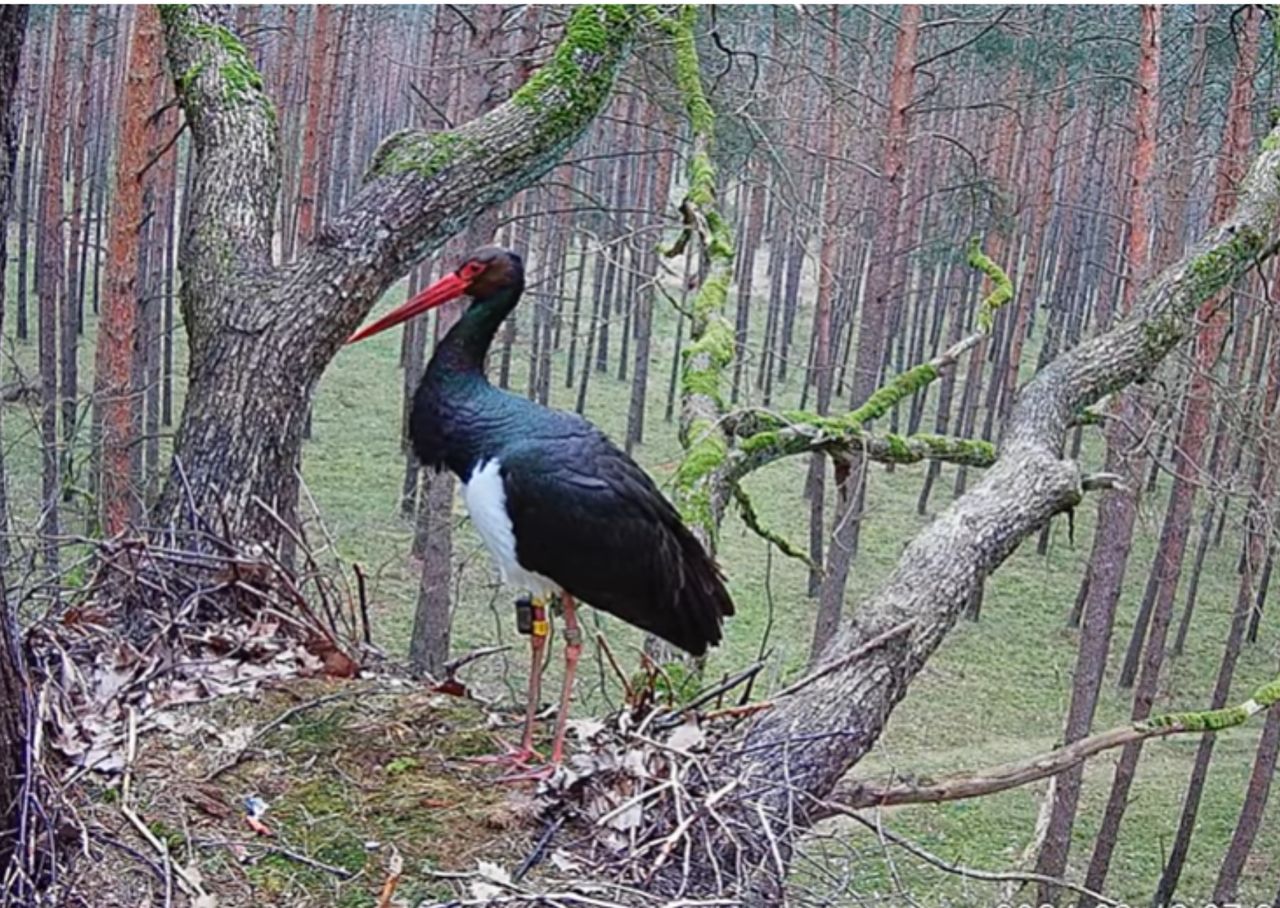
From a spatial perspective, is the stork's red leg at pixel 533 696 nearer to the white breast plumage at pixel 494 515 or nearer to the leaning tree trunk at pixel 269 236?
the white breast plumage at pixel 494 515

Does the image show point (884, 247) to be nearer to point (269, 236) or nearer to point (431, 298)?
point (269, 236)

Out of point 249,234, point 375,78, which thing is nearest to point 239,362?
point 249,234

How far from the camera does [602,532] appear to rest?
129 inches

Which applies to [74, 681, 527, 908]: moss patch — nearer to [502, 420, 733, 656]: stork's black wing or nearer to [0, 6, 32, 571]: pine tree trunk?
[0, 6, 32, 571]: pine tree trunk

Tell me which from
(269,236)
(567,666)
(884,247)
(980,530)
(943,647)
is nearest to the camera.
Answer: (567,666)

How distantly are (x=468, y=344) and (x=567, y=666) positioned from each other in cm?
84

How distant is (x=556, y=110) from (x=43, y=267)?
10066 millimetres

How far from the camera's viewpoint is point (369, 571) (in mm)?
14641

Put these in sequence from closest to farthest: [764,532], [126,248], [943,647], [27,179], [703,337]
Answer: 1. [764,532]
2. [703,337]
3. [126,248]
4. [943,647]
5. [27,179]

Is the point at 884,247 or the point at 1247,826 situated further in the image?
the point at 884,247

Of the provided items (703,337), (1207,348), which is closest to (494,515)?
(703,337)

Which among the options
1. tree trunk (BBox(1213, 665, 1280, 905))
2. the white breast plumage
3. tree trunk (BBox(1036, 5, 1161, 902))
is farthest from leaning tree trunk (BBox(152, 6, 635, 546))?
tree trunk (BBox(1213, 665, 1280, 905))

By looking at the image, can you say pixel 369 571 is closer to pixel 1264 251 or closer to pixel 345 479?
pixel 345 479

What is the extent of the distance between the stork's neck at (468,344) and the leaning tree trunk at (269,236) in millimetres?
744
